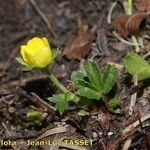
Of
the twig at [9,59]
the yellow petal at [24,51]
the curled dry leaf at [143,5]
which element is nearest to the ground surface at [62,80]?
the twig at [9,59]

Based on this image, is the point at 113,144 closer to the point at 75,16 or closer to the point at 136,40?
the point at 136,40

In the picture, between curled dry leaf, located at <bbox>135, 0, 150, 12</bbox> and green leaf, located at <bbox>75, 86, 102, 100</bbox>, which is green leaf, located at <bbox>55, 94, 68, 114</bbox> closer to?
green leaf, located at <bbox>75, 86, 102, 100</bbox>

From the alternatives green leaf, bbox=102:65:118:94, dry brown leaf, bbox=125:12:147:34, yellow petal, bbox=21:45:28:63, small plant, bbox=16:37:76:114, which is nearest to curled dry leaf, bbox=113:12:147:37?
dry brown leaf, bbox=125:12:147:34

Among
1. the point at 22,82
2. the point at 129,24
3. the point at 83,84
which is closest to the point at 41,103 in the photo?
the point at 83,84

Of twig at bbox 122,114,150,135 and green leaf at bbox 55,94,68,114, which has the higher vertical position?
green leaf at bbox 55,94,68,114

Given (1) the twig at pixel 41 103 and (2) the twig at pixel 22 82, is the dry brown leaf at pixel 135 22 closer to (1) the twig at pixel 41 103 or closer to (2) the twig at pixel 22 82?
(2) the twig at pixel 22 82

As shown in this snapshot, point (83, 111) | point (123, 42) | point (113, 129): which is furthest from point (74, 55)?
point (113, 129)
